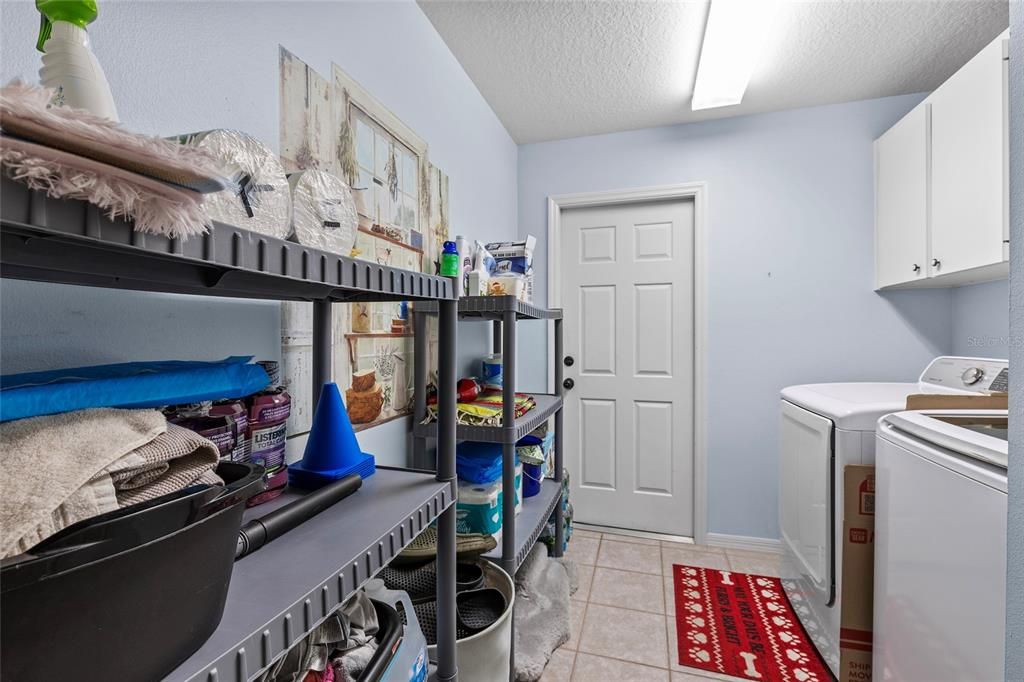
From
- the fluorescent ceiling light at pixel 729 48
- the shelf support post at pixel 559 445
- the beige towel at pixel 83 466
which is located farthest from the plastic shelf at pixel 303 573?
the fluorescent ceiling light at pixel 729 48

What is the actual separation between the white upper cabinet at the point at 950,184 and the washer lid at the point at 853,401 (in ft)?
1.75

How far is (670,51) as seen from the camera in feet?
6.19

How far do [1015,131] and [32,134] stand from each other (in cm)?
122

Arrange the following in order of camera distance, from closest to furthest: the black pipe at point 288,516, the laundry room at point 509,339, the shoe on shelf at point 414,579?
the laundry room at point 509,339, the black pipe at point 288,516, the shoe on shelf at point 414,579

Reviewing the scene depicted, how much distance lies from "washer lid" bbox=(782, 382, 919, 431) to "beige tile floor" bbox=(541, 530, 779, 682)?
100cm

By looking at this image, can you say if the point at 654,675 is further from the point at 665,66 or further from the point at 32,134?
the point at 665,66

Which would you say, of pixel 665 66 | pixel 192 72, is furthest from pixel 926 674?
pixel 665 66

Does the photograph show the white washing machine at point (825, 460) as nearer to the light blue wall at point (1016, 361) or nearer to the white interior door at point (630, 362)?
the white interior door at point (630, 362)

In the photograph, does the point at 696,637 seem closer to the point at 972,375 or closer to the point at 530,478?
the point at 530,478

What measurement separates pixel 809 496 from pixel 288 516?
6.39 feet

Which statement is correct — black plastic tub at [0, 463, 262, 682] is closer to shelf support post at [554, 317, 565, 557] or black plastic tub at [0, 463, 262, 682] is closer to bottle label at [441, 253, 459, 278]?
bottle label at [441, 253, 459, 278]

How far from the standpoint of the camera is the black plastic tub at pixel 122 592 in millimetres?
269

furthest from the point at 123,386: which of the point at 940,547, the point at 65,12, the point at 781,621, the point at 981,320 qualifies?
the point at 981,320

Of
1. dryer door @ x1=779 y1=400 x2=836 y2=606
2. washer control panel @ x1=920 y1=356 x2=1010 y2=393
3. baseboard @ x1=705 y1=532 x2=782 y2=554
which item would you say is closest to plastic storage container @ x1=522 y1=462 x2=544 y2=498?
dryer door @ x1=779 y1=400 x2=836 y2=606
